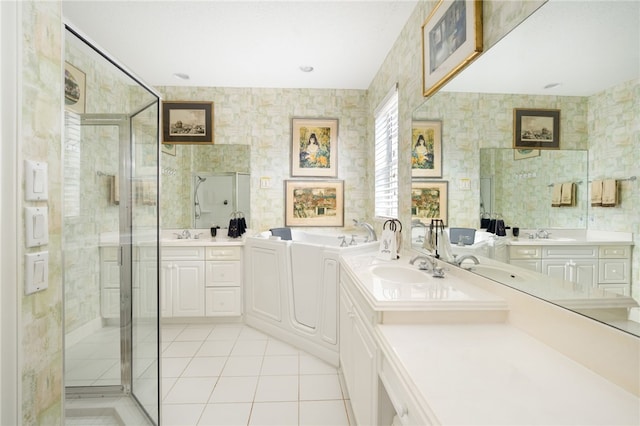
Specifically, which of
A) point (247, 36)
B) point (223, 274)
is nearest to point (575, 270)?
point (247, 36)

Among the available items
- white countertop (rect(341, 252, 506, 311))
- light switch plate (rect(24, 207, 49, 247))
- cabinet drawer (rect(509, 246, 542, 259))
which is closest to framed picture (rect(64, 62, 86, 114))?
light switch plate (rect(24, 207, 49, 247))

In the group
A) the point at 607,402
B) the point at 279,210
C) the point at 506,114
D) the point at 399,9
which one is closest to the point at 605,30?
the point at 506,114

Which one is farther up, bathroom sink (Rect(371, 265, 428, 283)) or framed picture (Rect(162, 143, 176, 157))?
framed picture (Rect(162, 143, 176, 157))

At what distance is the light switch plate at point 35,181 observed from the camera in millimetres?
728

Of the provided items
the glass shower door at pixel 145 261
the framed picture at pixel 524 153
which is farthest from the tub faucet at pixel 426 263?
the glass shower door at pixel 145 261

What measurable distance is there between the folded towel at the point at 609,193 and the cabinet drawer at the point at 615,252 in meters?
0.11

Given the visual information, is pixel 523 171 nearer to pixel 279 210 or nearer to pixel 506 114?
pixel 506 114

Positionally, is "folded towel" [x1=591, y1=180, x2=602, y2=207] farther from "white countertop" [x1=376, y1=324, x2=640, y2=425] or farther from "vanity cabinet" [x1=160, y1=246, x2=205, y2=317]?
"vanity cabinet" [x1=160, y1=246, x2=205, y2=317]

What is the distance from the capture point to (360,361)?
143 centimetres

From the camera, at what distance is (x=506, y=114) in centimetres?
115

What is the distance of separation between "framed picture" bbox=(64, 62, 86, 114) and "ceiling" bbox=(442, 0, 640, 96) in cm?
165

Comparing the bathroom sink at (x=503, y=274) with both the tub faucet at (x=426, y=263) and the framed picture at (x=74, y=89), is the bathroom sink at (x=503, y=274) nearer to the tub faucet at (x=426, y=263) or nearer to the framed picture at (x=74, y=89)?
the tub faucet at (x=426, y=263)

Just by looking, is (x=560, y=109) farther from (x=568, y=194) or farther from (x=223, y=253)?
(x=223, y=253)

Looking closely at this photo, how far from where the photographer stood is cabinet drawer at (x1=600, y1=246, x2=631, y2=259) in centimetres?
74
